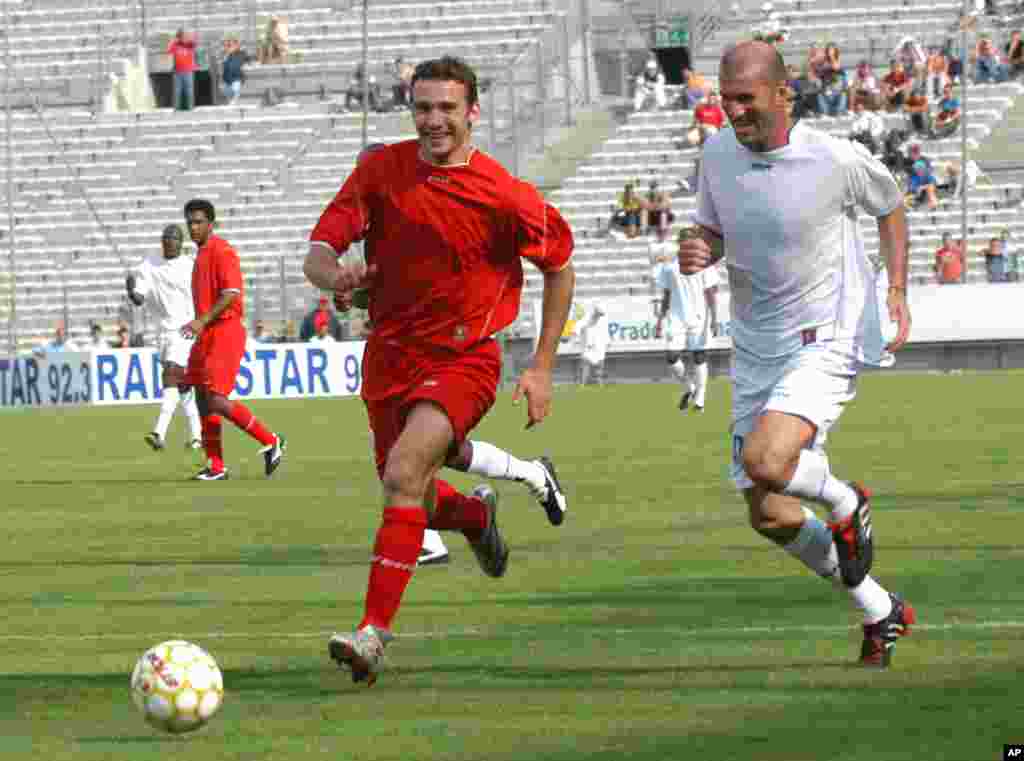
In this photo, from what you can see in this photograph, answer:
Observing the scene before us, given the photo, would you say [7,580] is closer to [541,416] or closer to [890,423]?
[541,416]

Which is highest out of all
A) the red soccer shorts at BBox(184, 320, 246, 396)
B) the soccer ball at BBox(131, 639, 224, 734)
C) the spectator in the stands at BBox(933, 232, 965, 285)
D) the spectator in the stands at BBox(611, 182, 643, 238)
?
the soccer ball at BBox(131, 639, 224, 734)

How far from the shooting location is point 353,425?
32.0 m

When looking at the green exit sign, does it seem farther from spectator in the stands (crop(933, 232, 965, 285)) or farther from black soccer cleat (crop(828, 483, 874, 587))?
black soccer cleat (crop(828, 483, 874, 587))

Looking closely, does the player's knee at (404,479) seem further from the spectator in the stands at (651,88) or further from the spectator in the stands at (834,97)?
the spectator in the stands at (651,88)

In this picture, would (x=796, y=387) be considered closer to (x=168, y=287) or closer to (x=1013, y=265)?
(x=168, y=287)

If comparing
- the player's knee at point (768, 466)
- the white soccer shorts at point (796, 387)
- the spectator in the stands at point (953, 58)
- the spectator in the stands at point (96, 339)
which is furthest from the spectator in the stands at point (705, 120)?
the player's knee at point (768, 466)

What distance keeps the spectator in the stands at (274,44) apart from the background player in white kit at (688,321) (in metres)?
20.8

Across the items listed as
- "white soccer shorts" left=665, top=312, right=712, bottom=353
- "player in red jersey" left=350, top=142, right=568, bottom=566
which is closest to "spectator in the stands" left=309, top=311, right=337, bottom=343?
"white soccer shorts" left=665, top=312, right=712, bottom=353

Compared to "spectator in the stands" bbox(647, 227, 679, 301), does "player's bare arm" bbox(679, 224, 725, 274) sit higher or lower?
higher

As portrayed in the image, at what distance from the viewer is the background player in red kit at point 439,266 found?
9.78 meters

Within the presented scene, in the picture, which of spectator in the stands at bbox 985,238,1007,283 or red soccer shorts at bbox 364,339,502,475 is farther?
spectator in the stands at bbox 985,238,1007,283

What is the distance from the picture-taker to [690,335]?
36062mm

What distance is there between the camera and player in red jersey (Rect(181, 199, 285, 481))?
71.9 ft

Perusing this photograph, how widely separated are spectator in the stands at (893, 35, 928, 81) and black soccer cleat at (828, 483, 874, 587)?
41.2 meters
